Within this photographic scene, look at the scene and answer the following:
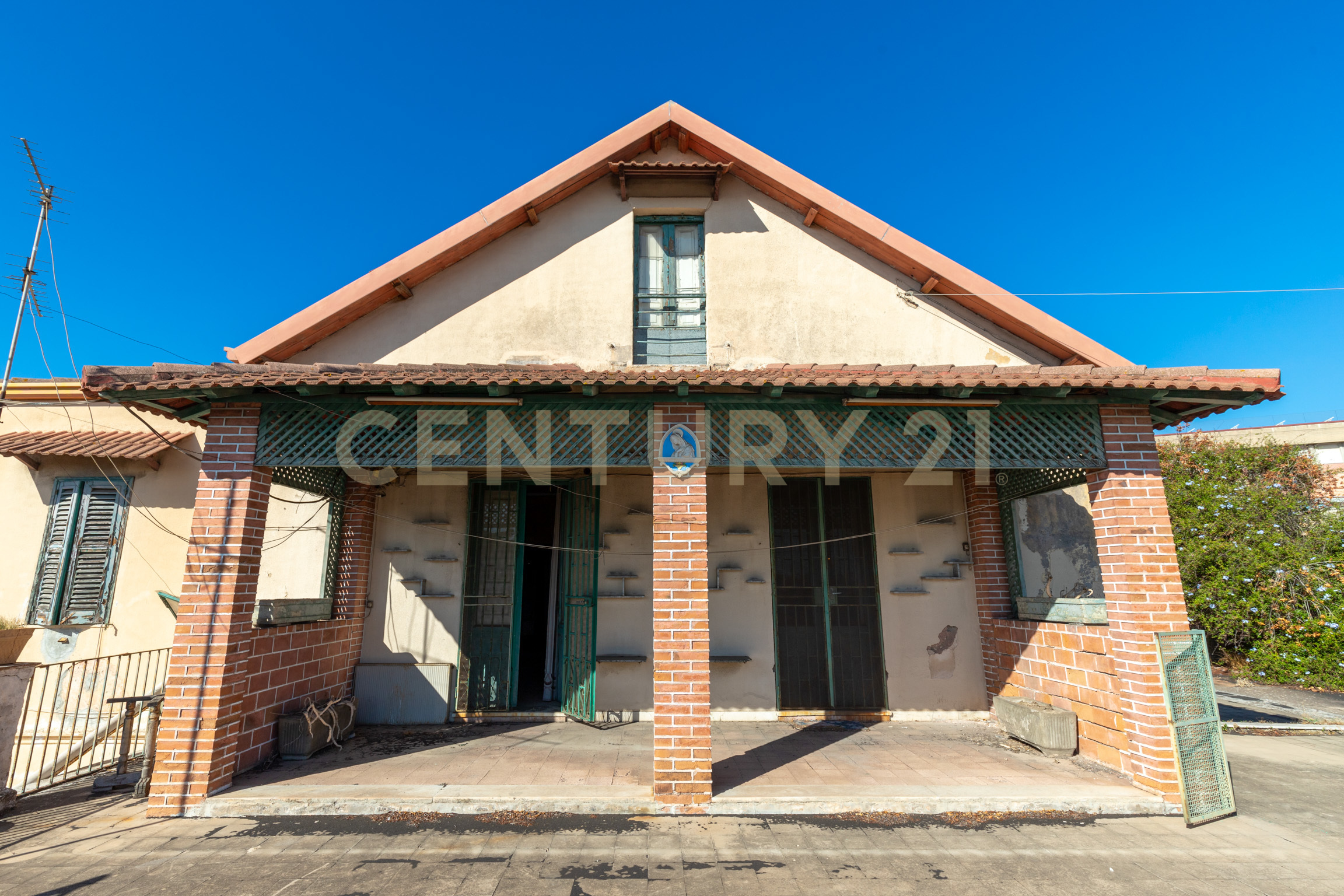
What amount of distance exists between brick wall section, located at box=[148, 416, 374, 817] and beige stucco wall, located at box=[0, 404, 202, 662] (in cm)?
259

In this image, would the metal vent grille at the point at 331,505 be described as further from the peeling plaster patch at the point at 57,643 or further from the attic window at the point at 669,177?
the attic window at the point at 669,177

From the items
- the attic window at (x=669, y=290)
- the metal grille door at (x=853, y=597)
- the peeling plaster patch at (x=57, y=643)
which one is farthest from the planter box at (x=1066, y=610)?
the peeling plaster patch at (x=57, y=643)

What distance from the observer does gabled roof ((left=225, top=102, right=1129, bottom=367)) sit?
6.55m

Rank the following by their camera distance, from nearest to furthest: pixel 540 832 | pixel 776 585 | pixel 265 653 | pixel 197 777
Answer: pixel 540 832
pixel 197 777
pixel 265 653
pixel 776 585

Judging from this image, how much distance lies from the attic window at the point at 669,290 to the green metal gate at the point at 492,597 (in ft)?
8.54

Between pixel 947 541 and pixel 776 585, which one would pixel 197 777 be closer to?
pixel 776 585

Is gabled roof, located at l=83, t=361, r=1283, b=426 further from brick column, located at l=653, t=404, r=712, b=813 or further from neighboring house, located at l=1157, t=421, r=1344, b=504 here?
neighboring house, located at l=1157, t=421, r=1344, b=504

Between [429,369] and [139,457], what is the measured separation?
15.1 ft

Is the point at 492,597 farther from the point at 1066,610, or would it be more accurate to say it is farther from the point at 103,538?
the point at 1066,610

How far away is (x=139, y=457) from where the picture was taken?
276 inches

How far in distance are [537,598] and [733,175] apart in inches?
276

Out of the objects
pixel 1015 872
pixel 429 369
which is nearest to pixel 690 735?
pixel 1015 872

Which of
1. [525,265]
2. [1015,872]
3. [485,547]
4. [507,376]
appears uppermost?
[525,265]

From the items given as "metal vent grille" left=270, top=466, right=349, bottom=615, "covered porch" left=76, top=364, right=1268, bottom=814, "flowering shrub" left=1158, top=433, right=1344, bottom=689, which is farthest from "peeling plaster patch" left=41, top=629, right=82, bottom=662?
"flowering shrub" left=1158, top=433, right=1344, bottom=689
